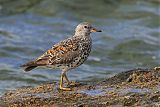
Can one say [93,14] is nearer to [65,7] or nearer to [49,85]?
[65,7]

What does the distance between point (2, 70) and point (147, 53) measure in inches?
185

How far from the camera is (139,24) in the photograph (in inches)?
788

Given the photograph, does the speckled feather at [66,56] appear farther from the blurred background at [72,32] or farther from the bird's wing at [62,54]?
the blurred background at [72,32]

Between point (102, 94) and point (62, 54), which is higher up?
point (62, 54)

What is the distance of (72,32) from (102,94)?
11.0 m

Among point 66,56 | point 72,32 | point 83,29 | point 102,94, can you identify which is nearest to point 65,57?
point 66,56

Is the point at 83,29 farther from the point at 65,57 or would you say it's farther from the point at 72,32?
the point at 72,32

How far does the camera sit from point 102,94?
26.2ft

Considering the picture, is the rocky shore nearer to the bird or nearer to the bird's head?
the bird

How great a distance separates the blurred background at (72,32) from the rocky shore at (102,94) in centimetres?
404

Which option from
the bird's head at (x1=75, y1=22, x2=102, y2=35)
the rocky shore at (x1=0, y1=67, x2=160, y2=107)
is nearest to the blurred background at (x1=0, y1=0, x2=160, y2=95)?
the bird's head at (x1=75, y1=22, x2=102, y2=35)

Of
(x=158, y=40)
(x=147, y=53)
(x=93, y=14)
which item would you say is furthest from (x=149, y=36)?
(x=93, y=14)

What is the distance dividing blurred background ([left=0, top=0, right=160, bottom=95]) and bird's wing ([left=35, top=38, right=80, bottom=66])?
3.76 meters

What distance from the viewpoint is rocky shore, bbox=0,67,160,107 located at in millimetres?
7527
